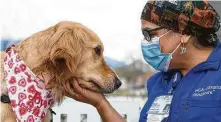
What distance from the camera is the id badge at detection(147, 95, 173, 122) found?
2316mm

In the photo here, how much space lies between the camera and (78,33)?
2383mm

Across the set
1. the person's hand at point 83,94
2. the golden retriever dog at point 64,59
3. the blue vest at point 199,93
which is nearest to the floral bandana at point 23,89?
the golden retriever dog at point 64,59

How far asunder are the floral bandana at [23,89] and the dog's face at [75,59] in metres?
0.08

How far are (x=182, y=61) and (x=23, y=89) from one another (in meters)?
0.89

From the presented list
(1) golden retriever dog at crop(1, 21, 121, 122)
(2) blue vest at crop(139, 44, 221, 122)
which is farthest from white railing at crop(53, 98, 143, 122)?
(2) blue vest at crop(139, 44, 221, 122)

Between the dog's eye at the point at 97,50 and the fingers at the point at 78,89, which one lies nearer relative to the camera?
the fingers at the point at 78,89

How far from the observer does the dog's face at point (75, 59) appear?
7.49ft

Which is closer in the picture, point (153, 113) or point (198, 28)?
point (198, 28)

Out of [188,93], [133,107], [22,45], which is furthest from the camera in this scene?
[133,107]

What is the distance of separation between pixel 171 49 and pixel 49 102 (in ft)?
2.47

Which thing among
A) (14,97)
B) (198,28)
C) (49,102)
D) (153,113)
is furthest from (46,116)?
(198,28)

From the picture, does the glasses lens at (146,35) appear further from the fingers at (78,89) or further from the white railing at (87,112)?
the white railing at (87,112)

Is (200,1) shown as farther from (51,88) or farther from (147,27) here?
(51,88)

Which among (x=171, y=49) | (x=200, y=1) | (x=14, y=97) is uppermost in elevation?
(x=200, y=1)
